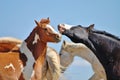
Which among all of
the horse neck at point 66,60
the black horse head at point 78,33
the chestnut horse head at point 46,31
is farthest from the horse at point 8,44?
the horse neck at point 66,60

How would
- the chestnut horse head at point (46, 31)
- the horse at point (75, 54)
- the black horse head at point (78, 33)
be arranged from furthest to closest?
the horse at point (75, 54) → the chestnut horse head at point (46, 31) → the black horse head at point (78, 33)

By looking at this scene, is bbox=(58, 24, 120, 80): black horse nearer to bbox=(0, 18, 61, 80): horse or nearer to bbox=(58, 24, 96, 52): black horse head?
bbox=(58, 24, 96, 52): black horse head

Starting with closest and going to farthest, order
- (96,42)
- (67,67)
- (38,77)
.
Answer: (96,42)
(38,77)
(67,67)

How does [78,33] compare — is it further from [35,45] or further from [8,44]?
[8,44]

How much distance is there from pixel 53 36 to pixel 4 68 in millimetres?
821

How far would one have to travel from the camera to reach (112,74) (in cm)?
564

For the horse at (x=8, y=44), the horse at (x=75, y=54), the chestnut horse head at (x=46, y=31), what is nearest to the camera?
the chestnut horse head at (x=46, y=31)

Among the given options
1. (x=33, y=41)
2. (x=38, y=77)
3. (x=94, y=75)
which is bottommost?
(x=94, y=75)

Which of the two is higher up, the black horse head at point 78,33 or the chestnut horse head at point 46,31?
the black horse head at point 78,33

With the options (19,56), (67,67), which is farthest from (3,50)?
(67,67)

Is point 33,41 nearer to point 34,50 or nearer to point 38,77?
point 34,50

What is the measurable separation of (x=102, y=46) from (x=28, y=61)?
147cm

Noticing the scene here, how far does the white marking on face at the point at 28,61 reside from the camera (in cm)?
666

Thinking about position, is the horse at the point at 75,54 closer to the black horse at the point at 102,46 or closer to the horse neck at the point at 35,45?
the horse neck at the point at 35,45
